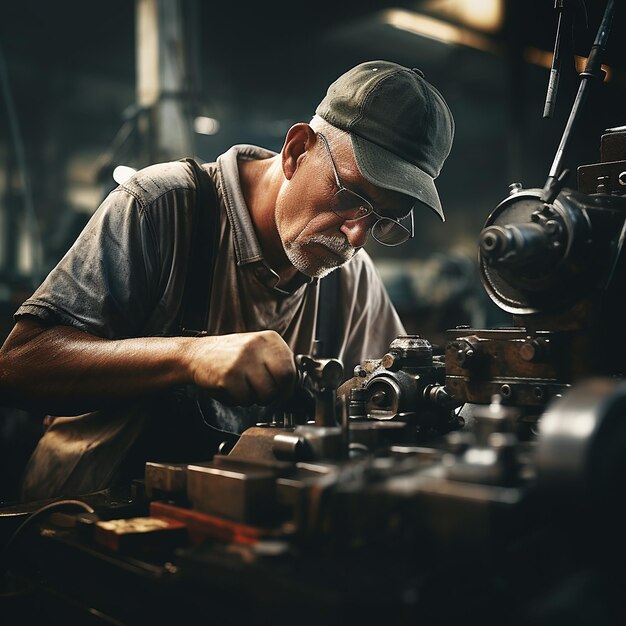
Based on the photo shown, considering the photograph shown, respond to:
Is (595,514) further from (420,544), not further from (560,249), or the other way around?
(560,249)

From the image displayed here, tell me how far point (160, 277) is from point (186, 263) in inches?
3.1

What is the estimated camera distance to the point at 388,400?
4.67 ft

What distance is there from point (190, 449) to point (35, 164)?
7.90 meters

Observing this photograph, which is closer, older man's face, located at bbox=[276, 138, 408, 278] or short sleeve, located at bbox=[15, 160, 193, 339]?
short sleeve, located at bbox=[15, 160, 193, 339]

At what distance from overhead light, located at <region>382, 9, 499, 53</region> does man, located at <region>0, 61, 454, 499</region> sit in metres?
4.77

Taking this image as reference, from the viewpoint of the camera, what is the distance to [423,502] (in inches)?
30.6

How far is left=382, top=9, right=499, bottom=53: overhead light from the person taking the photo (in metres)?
6.17

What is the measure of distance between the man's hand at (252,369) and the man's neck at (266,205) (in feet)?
2.27

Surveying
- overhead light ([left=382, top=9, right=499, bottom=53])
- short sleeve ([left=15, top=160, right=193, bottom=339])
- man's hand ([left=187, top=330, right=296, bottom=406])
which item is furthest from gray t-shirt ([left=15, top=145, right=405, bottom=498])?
overhead light ([left=382, top=9, right=499, bottom=53])

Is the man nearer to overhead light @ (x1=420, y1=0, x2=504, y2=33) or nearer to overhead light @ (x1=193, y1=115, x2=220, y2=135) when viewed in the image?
overhead light @ (x1=420, y1=0, x2=504, y2=33)

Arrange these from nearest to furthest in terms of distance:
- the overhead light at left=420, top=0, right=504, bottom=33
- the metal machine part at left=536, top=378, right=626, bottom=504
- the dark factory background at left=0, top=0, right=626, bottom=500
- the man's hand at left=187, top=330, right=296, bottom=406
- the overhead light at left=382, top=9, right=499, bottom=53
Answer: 1. the metal machine part at left=536, top=378, right=626, bottom=504
2. the man's hand at left=187, top=330, right=296, bottom=406
3. the dark factory background at left=0, top=0, right=626, bottom=500
4. the overhead light at left=420, top=0, right=504, bottom=33
5. the overhead light at left=382, top=9, right=499, bottom=53

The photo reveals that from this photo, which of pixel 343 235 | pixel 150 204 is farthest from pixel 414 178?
pixel 150 204

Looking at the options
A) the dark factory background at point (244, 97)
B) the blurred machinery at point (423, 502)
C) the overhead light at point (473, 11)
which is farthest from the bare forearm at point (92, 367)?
the overhead light at point (473, 11)

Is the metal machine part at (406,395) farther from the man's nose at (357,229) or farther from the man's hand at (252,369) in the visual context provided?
the man's nose at (357,229)
